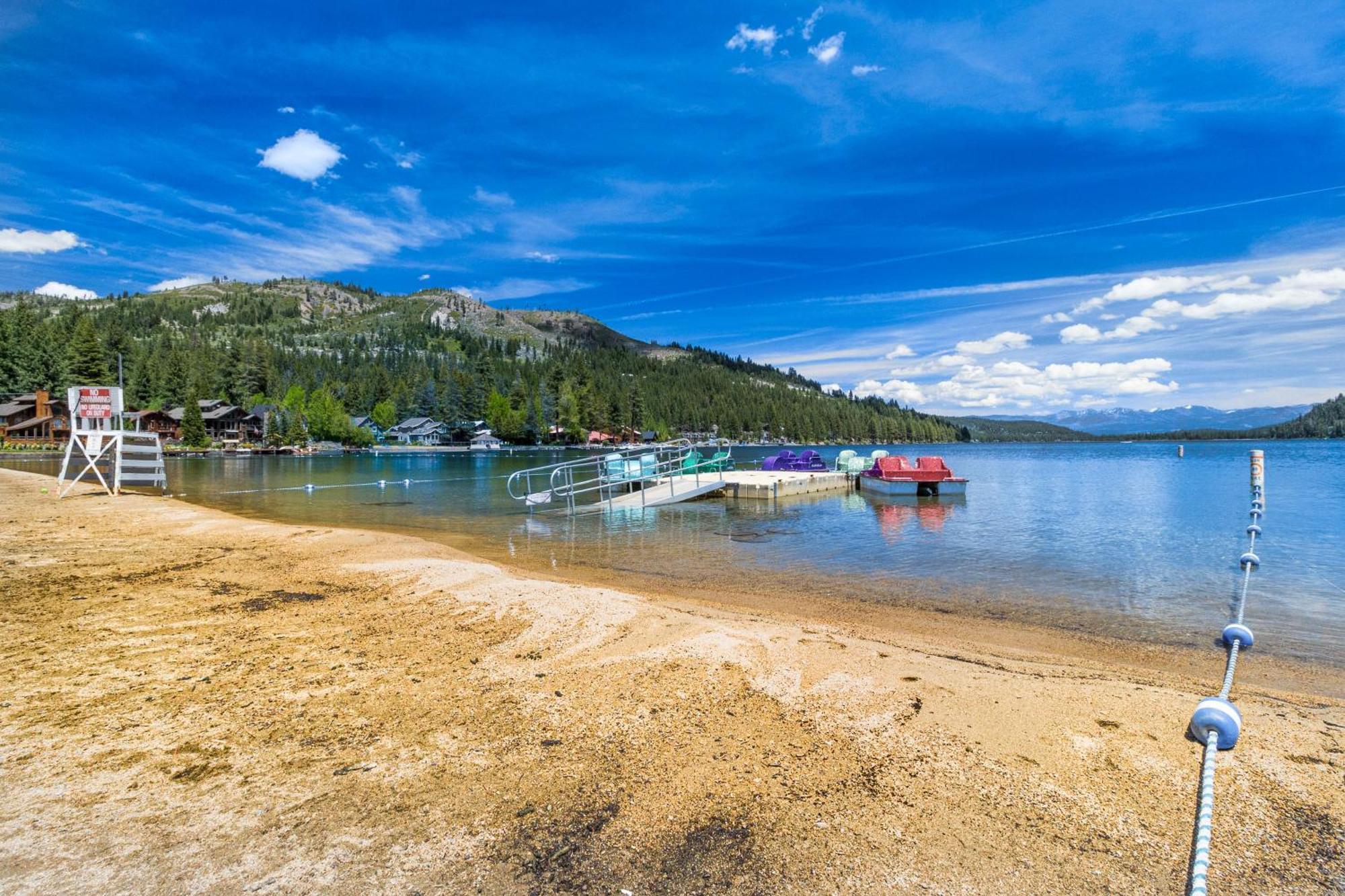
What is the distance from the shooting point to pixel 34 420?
265 ft

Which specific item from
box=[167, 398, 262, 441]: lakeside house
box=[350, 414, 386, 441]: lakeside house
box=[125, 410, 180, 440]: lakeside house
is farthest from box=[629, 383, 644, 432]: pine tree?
box=[125, 410, 180, 440]: lakeside house

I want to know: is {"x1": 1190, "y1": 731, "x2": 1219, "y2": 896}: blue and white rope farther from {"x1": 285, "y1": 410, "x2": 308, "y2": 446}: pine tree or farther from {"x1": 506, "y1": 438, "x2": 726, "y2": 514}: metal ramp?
{"x1": 285, "y1": 410, "x2": 308, "y2": 446}: pine tree

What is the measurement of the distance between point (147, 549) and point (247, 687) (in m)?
10.3

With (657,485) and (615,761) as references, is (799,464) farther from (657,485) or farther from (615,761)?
(615,761)

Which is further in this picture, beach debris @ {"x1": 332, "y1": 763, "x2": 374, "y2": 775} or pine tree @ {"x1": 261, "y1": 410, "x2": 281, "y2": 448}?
pine tree @ {"x1": 261, "y1": 410, "x2": 281, "y2": 448}

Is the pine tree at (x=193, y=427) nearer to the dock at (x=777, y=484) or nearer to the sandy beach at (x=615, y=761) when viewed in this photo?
the dock at (x=777, y=484)

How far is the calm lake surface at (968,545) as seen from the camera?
1097 centimetres

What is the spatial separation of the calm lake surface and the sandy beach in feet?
11.5

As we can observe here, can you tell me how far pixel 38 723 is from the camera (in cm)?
453

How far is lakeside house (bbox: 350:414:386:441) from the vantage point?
129 metres

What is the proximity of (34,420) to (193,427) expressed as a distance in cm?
1661

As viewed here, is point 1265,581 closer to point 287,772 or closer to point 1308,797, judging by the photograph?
point 1308,797

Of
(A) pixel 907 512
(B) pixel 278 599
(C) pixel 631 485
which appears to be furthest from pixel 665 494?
(B) pixel 278 599

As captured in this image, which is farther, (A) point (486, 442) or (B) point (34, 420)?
(A) point (486, 442)
